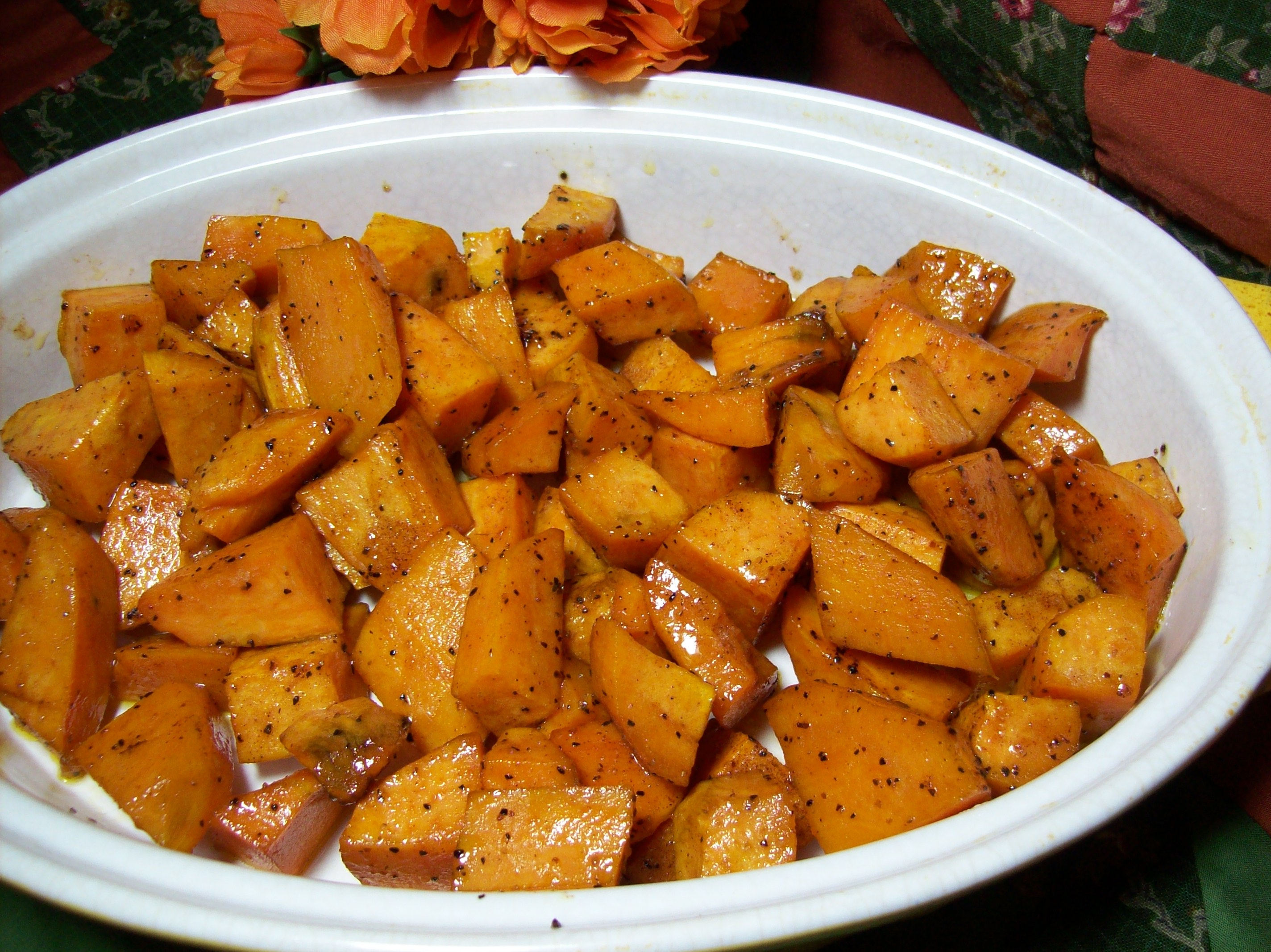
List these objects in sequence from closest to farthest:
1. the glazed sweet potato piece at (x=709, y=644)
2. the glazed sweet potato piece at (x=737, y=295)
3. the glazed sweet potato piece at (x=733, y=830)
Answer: the glazed sweet potato piece at (x=733, y=830) → the glazed sweet potato piece at (x=709, y=644) → the glazed sweet potato piece at (x=737, y=295)

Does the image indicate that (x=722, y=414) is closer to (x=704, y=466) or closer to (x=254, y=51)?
(x=704, y=466)

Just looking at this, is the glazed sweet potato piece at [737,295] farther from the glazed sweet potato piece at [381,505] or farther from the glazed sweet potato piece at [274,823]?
the glazed sweet potato piece at [274,823]

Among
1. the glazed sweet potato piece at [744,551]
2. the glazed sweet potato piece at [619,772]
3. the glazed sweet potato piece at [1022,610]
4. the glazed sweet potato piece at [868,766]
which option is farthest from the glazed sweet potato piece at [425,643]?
the glazed sweet potato piece at [1022,610]

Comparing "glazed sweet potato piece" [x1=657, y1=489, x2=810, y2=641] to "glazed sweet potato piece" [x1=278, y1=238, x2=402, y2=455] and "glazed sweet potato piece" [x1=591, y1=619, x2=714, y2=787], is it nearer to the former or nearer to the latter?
"glazed sweet potato piece" [x1=591, y1=619, x2=714, y2=787]

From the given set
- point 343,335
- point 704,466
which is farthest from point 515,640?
point 343,335

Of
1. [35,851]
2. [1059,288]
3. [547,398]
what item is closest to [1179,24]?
[1059,288]

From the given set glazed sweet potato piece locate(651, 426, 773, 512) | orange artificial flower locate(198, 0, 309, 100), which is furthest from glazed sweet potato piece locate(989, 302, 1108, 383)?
orange artificial flower locate(198, 0, 309, 100)
